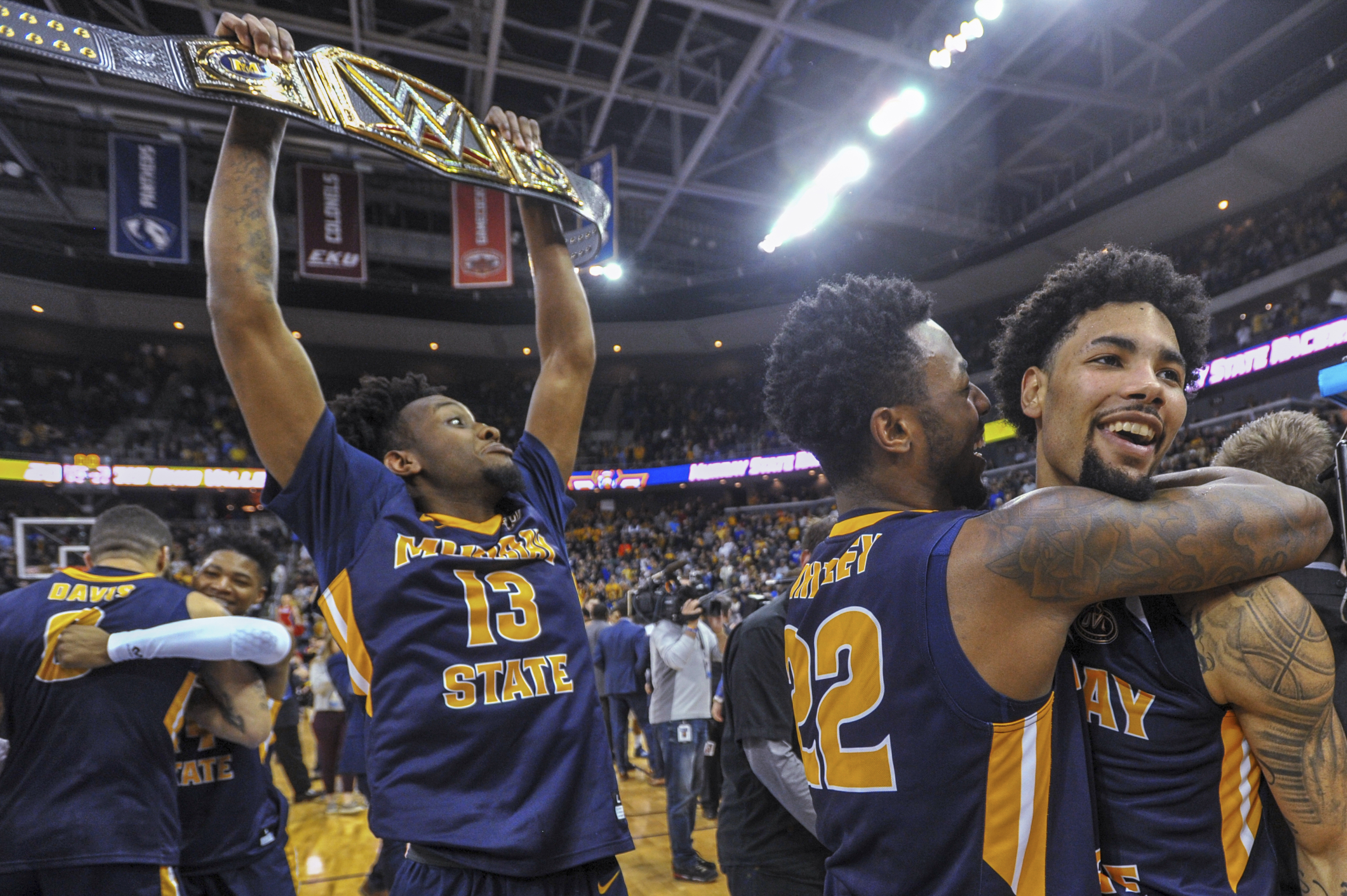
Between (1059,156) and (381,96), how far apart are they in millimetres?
20272

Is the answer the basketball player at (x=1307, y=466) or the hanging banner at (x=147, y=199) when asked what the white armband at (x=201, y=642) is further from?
the hanging banner at (x=147, y=199)

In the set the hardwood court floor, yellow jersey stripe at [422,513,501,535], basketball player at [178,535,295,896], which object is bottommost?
the hardwood court floor

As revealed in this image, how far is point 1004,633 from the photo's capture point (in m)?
1.19

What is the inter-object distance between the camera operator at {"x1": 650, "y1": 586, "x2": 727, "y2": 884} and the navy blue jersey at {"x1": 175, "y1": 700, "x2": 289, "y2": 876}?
2.95 m

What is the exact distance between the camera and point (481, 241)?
14.0 meters

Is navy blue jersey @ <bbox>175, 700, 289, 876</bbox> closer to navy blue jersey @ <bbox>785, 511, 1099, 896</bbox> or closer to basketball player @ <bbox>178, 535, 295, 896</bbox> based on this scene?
basketball player @ <bbox>178, 535, 295, 896</bbox>

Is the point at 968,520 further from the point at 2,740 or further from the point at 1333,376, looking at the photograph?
the point at 2,740

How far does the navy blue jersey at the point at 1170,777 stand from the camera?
3.91ft

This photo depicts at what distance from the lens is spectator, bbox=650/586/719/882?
5.41 m

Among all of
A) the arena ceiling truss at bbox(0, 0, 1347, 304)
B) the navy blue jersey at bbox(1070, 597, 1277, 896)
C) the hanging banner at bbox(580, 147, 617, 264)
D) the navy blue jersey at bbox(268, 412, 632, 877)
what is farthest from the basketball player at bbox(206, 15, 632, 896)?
the arena ceiling truss at bbox(0, 0, 1347, 304)

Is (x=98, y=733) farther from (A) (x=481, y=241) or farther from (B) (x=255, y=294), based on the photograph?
(A) (x=481, y=241)

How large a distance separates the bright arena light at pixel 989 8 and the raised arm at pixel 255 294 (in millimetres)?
12335

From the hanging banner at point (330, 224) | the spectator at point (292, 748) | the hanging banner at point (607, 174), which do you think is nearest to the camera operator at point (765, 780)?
the spectator at point (292, 748)

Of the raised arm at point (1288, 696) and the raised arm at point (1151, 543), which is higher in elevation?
the raised arm at point (1151, 543)
